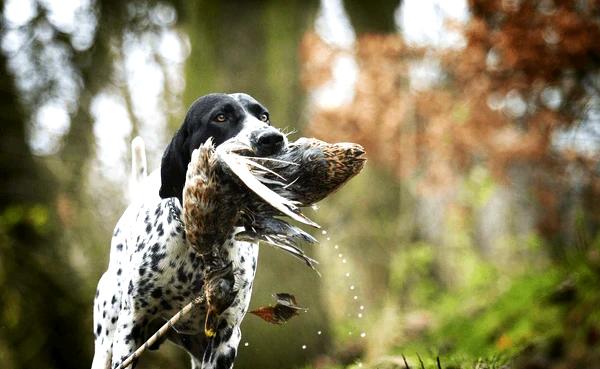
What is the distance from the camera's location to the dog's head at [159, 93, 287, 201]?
11.5ft

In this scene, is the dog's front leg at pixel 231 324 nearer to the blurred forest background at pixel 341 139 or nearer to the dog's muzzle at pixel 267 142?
the dog's muzzle at pixel 267 142

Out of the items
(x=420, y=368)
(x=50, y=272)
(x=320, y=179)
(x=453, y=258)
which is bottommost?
(x=453, y=258)

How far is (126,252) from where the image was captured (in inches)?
157

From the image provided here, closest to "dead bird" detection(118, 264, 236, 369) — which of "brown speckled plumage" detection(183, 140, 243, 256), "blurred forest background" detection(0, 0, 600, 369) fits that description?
"brown speckled plumage" detection(183, 140, 243, 256)

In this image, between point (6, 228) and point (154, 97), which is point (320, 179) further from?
point (154, 97)

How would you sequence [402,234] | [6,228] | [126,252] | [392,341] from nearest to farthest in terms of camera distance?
1. [126,252]
2. [6,228]
3. [392,341]
4. [402,234]

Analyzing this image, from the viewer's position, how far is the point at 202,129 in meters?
3.54

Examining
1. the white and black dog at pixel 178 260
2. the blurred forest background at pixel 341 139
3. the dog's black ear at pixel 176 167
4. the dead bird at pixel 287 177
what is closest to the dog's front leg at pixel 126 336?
the white and black dog at pixel 178 260

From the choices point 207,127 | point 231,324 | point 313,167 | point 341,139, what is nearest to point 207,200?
point 313,167

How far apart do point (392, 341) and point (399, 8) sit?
4.96m

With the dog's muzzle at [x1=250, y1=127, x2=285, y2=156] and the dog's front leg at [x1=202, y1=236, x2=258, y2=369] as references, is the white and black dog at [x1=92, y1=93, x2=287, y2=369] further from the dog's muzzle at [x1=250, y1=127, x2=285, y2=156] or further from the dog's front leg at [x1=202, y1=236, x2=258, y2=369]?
the dog's muzzle at [x1=250, y1=127, x2=285, y2=156]

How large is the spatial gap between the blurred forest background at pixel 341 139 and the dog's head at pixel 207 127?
8.30ft

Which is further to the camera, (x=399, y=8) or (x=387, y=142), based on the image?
(x=399, y=8)

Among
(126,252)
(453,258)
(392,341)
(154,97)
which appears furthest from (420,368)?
(453,258)
